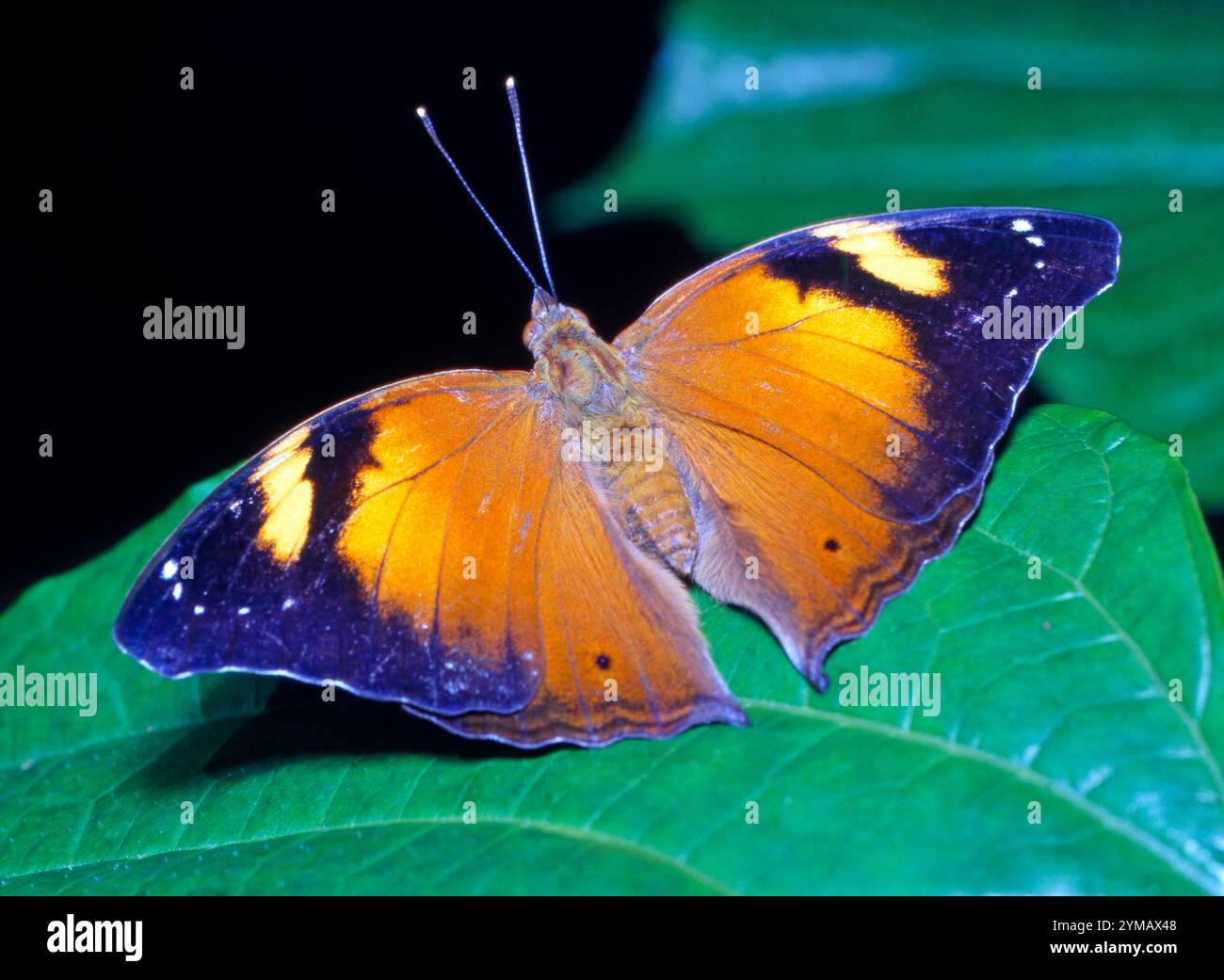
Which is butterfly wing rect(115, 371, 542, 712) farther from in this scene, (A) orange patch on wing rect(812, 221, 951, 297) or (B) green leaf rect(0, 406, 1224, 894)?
(A) orange patch on wing rect(812, 221, 951, 297)

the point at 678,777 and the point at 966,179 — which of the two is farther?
the point at 966,179

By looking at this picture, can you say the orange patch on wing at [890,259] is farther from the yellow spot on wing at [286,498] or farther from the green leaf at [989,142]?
the yellow spot on wing at [286,498]

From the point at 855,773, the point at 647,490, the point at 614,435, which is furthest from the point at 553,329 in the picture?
the point at 855,773

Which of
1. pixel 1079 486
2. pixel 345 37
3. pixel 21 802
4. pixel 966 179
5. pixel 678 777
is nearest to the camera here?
pixel 678 777

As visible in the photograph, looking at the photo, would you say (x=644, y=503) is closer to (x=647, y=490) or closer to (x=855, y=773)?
(x=647, y=490)

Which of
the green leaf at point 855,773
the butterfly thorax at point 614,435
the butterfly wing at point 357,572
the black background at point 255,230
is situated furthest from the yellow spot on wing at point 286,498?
the black background at point 255,230
